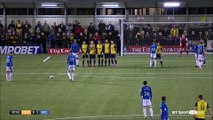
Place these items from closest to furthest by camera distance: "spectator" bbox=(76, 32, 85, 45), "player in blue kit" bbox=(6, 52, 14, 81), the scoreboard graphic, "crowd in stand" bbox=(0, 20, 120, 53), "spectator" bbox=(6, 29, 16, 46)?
the scoreboard graphic < "player in blue kit" bbox=(6, 52, 14, 81) < "spectator" bbox=(76, 32, 85, 45) < "crowd in stand" bbox=(0, 20, 120, 53) < "spectator" bbox=(6, 29, 16, 46)

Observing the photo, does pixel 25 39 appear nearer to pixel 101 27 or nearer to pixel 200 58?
pixel 101 27

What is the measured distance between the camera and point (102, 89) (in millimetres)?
37812

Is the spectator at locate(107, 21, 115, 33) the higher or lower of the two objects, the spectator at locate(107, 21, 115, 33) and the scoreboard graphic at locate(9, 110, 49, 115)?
the higher

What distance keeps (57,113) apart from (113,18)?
103 ft

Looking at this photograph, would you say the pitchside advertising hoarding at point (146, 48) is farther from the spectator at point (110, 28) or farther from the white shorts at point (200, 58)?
the white shorts at point (200, 58)

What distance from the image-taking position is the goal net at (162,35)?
5412 centimetres

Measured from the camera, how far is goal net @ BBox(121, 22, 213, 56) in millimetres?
54125

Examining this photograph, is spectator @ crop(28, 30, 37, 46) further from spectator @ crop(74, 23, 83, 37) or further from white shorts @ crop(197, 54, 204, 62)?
white shorts @ crop(197, 54, 204, 62)

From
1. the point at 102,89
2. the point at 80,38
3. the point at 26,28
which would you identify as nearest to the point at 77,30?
the point at 80,38

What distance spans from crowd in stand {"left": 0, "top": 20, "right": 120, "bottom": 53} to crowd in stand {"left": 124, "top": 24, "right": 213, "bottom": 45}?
1.65 metres

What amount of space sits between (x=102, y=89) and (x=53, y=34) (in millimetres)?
20391

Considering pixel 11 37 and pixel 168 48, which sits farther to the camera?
pixel 11 37

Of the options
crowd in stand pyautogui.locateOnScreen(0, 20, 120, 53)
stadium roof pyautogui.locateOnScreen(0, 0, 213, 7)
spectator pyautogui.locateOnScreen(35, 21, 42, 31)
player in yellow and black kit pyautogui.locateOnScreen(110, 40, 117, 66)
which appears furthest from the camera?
stadium roof pyautogui.locateOnScreen(0, 0, 213, 7)

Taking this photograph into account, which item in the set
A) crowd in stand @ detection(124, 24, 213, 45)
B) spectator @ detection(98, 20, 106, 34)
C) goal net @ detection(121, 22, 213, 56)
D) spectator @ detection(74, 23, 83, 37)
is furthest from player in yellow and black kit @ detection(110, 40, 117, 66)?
spectator @ detection(74, 23, 83, 37)
